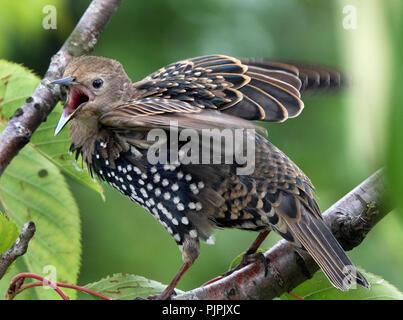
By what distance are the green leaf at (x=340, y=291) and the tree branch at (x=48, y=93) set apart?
1.01m

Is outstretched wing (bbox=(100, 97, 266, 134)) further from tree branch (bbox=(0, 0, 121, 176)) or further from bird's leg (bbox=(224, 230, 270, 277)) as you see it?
bird's leg (bbox=(224, 230, 270, 277))

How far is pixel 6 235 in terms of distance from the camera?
4.63 feet

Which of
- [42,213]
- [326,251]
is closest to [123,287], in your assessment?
[42,213]

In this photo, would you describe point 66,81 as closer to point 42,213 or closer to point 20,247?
point 42,213

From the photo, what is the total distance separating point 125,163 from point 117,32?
3847 mm

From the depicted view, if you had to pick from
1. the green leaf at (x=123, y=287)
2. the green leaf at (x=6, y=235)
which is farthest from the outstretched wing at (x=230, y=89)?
the green leaf at (x=6, y=235)

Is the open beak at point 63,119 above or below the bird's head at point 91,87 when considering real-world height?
below

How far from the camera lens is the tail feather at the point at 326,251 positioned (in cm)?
170

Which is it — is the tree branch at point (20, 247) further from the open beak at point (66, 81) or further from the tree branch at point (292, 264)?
the open beak at point (66, 81)

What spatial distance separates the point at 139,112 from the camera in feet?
5.93

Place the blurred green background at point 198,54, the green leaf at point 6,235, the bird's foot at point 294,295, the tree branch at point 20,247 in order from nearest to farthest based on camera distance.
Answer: the tree branch at point 20,247 < the green leaf at point 6,235 < the bird's foot at point 294,295 < the blurred green background at point 198,54

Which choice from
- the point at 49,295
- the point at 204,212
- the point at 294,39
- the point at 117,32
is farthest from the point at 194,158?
the point at 294,39

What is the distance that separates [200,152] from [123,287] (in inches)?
20.4
